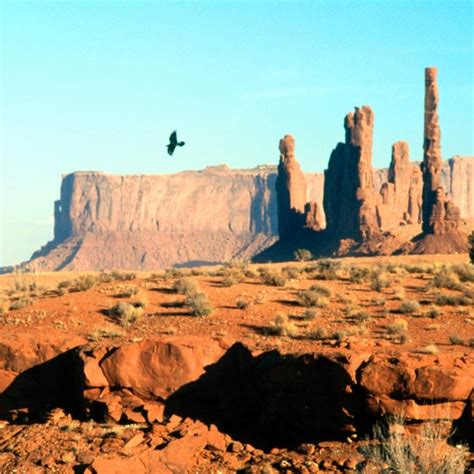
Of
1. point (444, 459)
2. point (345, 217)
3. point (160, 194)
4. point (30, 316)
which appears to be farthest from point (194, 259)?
point (444, 459)

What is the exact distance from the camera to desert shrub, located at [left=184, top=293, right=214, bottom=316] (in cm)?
2091

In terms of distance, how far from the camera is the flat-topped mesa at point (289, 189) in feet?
288

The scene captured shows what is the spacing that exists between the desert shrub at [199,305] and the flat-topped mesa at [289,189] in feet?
215

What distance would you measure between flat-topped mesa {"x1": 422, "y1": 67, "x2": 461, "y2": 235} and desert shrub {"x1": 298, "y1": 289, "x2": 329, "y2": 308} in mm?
47422

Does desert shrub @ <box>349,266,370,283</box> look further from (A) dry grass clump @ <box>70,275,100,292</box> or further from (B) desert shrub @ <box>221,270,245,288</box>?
(A) dry grass clump @ <box>70,275,100,292</box>

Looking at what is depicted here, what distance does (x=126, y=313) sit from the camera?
819 inches

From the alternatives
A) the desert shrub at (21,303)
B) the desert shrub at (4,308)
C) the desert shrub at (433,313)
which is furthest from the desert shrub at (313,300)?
the desert shrub at (4,308)

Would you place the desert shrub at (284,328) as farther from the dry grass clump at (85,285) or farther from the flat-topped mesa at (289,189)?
the flat-topped mesa at (289,189)

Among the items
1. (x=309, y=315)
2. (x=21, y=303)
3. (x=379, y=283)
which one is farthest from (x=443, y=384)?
(x=21, y=303)

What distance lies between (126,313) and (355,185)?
63.2m

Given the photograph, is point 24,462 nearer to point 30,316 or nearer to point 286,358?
point 286,358

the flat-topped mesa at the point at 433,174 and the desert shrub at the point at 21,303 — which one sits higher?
the flat-topped mesa at the point at 433,174

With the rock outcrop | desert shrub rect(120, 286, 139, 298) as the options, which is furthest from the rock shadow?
the rock outcrop

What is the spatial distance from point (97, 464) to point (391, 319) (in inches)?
345
